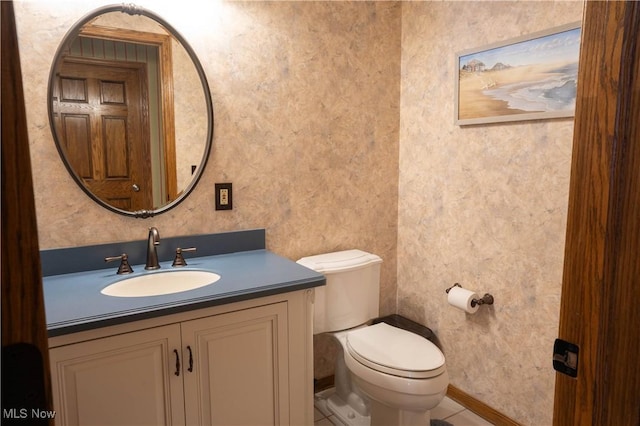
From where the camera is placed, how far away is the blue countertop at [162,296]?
4.24 feet

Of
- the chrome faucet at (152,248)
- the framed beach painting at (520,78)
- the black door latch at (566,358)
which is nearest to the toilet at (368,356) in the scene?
the chrome faucet at (152,248)

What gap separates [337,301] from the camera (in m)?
2.11

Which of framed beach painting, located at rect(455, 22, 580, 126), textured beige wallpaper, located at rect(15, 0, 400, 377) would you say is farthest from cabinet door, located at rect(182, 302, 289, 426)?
framed beach painting, located at rect(455, 22, 580, 126)

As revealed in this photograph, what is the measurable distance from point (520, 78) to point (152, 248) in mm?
1693

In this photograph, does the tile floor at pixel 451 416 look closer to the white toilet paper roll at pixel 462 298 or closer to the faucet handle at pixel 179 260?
the white toilet paper roll at pixel 462 298

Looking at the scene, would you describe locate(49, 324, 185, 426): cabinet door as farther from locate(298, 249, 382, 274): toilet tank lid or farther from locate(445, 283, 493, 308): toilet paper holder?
locate(445, 283, 493, 308): toilet paper holder

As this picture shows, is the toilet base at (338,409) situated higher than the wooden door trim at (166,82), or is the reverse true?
the wooden door trim at (166,82)

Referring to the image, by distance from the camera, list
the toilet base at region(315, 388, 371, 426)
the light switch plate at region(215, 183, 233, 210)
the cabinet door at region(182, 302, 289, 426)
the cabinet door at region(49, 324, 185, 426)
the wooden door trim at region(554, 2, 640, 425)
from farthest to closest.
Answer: the toilet base at region(315, 388, 371, 426) → the light switch plate at region(215, 183, 233, 210) → the cabinet door at region(182, 302, 289, 426) → the cabinet door at region(49, 324, 185, 426) → the wooden door trim at region(554, 2, 640, 425)

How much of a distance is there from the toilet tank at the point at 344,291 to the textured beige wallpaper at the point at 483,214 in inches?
15.7

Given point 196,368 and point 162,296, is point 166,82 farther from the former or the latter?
point 196,368

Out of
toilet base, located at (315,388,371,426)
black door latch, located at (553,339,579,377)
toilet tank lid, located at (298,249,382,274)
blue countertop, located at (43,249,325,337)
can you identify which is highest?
black door latch, located at (553,339,579,377)

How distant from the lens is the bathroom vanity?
4.29 ft

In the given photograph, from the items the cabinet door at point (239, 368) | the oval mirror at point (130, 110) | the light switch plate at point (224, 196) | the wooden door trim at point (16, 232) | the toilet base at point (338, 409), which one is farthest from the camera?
the toilet base at point (338, 409)

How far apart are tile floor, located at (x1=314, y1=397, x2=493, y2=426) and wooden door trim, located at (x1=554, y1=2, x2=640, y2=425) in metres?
→ 1.58
